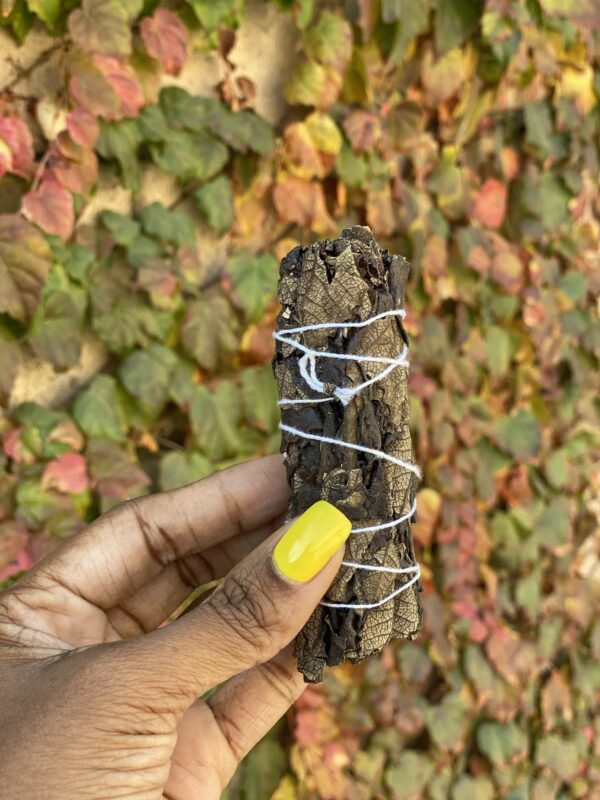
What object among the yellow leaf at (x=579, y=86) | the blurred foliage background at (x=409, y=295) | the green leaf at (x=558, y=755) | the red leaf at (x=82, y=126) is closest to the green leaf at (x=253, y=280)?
the blurred foliage background at (x=409, y=295)

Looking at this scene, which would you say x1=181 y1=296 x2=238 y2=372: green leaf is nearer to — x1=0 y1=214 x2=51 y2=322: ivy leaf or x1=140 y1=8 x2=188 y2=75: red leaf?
x1=0 y1=214 x2=51 y2=322: ivy leaf

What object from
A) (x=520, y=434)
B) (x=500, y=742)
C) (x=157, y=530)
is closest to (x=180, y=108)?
(x=157, y=530)

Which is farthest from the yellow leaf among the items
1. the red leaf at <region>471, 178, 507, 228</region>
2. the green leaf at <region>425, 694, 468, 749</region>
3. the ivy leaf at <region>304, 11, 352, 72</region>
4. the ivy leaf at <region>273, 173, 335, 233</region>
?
the green leaf at <region>425, 694, 468, 749</region>

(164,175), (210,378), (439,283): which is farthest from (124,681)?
(439,283)

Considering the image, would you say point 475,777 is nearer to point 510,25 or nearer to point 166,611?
point 166,611

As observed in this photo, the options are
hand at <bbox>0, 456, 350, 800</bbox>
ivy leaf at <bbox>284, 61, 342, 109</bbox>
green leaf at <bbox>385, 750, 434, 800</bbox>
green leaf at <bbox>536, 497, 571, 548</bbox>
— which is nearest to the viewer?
hand at <bbox>0, 456, 350, 800</bbox>

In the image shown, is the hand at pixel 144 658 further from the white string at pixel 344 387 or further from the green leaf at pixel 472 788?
the green leaf at pixel 472 788
